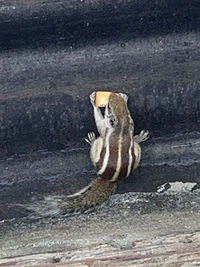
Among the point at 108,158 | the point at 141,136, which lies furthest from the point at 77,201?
the point at 141,136

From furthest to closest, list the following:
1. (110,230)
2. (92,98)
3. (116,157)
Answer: (92,98)
(116,157)
(110,230)

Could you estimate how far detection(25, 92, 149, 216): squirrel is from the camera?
2455 millimetres

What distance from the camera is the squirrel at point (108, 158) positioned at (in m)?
2.46

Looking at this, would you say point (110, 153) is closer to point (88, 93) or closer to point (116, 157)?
point (116, 157)

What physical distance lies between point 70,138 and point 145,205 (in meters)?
0.41

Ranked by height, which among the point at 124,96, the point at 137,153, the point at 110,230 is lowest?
the point at 110,230

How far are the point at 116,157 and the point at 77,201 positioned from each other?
0.74 ft

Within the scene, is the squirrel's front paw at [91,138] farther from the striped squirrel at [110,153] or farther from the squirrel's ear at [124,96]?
the squirrel's ear at [124,96]

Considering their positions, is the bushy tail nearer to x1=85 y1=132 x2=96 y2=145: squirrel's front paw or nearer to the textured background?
the textured background

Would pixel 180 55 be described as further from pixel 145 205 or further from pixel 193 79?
pixel 145 205

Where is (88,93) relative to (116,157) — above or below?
above

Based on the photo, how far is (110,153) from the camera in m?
2.47

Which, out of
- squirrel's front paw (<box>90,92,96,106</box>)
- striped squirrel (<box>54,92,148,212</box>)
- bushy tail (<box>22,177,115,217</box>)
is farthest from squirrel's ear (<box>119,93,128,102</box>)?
bushy tail (<box>22,177,115,217</box>)

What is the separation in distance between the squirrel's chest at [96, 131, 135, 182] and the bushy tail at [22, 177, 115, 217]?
0.05 meters
